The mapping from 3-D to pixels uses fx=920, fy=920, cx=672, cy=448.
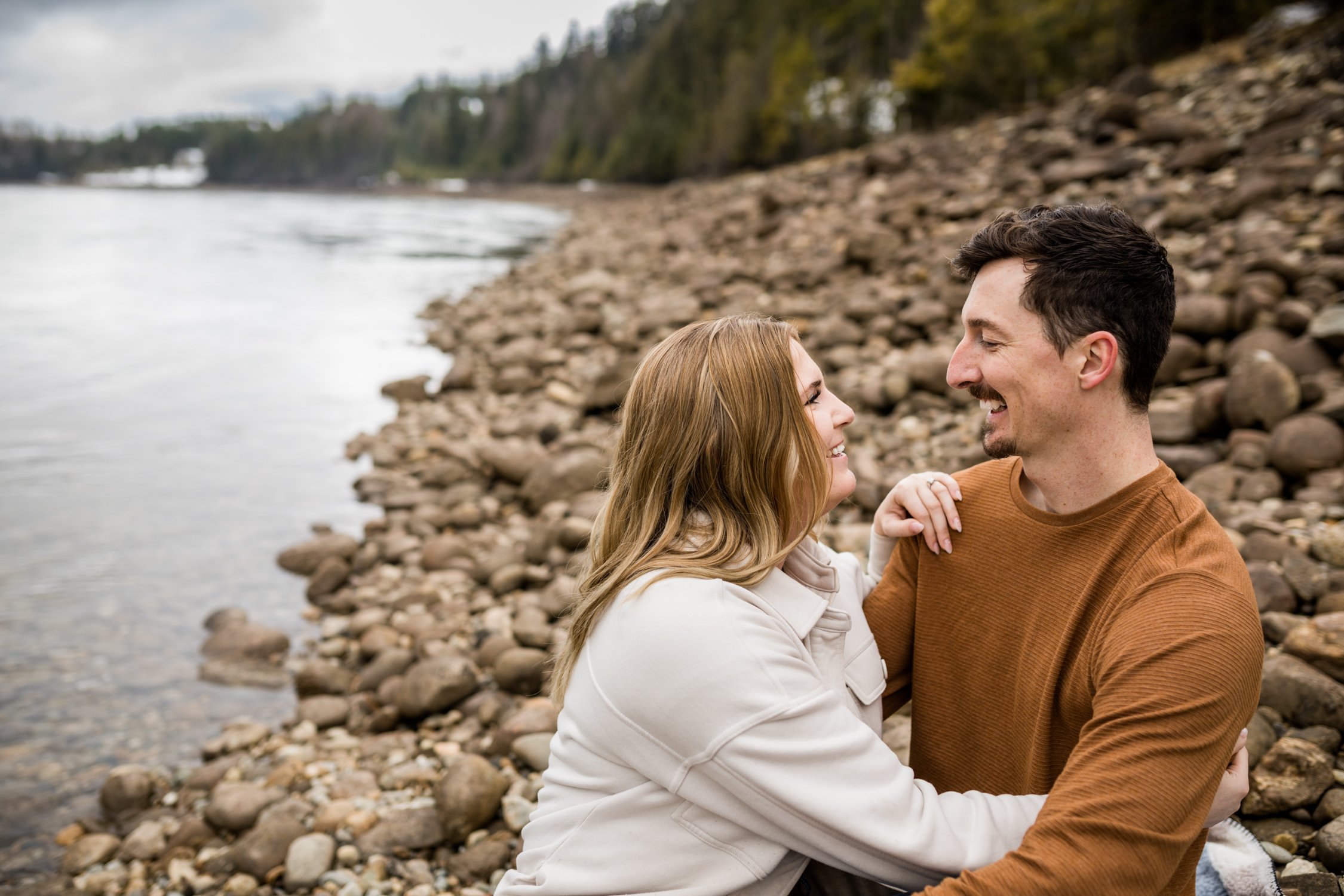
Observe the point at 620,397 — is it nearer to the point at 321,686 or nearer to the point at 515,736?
the point at 321,686

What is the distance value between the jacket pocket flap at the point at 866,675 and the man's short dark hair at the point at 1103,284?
0.90 m

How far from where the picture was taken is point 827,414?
2350 mm

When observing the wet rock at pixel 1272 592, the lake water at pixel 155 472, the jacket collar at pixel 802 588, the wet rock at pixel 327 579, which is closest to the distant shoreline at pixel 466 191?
the lake water at pixel 155 472

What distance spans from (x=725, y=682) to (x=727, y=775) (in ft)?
0.66

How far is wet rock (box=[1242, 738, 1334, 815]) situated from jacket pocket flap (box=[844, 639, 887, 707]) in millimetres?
1669

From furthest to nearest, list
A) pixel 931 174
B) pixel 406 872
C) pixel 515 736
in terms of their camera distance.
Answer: pixel 931 174 → pixel 515 736 → pixel 406 872

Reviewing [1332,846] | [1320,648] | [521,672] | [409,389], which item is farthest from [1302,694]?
[409,389]

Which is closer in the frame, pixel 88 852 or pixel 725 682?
pixel 725 682

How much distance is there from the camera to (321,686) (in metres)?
5.55

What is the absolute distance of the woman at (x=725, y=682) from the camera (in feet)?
6.06

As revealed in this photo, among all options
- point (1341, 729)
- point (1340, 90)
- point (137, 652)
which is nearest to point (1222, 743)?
point (1341, 729)

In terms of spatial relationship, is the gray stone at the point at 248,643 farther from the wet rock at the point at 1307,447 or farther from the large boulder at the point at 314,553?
the wet rock at the point at 1307,447

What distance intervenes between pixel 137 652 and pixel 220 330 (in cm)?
1419

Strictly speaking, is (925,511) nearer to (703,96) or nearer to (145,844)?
(145,844)
